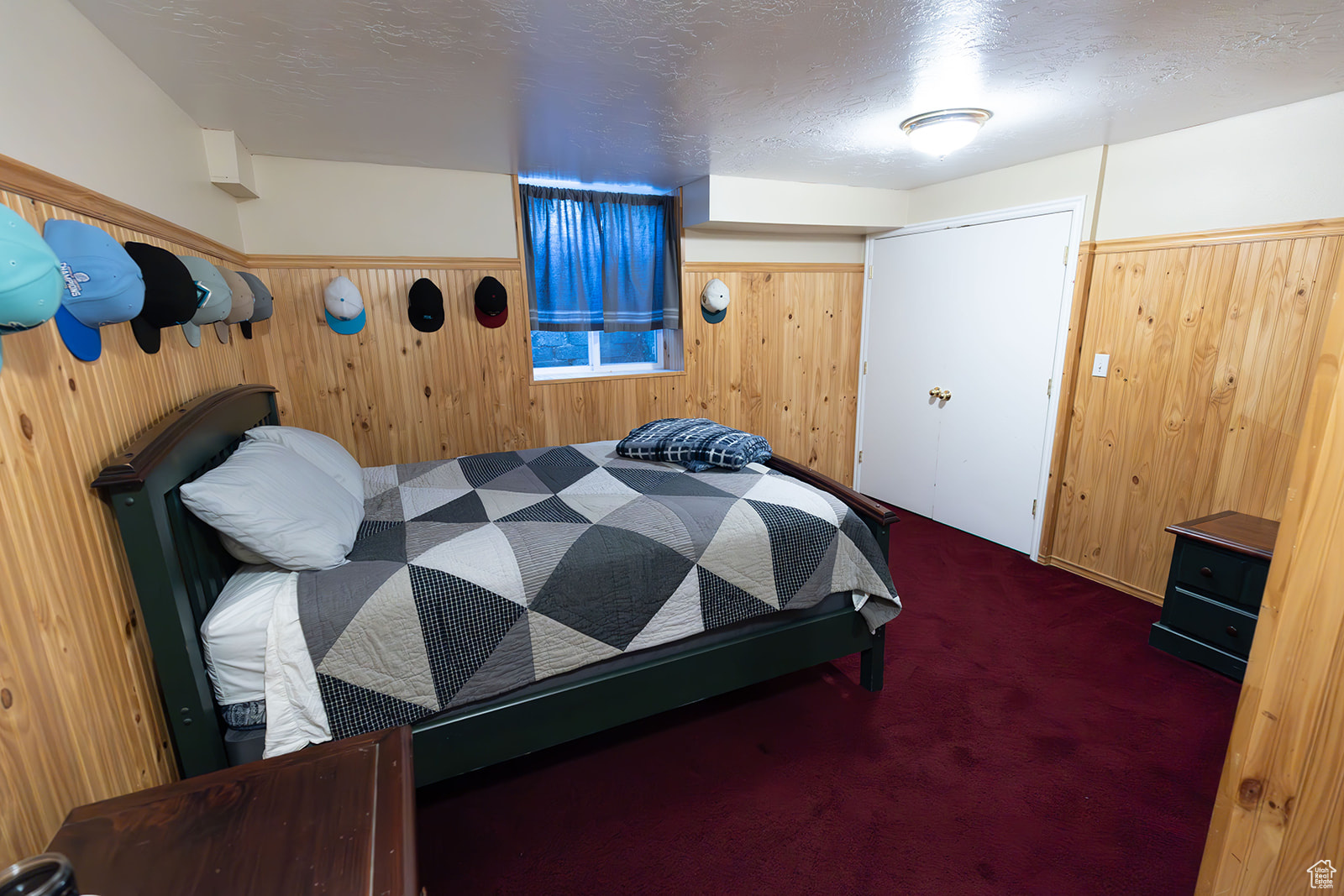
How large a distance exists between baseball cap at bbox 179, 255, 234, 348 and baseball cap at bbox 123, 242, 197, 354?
0.85 feet

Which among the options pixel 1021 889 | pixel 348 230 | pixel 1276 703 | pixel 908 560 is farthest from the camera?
pixel 908 560

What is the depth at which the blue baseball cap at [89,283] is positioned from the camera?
1154 mm

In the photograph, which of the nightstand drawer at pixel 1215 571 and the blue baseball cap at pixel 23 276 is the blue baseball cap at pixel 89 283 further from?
the nightstand drawer at pixel 1215 571

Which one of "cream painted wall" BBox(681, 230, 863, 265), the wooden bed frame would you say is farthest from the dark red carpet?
"cream painted wall" BBox(681, 230, 863, 265)

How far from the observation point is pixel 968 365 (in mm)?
3715

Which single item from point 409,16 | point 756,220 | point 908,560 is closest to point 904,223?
point 756,220

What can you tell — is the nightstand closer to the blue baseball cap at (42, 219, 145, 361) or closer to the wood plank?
the blue baseball cap at (42, 219, 145, 361)

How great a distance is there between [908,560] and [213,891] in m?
3.38

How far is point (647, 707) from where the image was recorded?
75.3 inches

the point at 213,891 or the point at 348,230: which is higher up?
the point at 348,230

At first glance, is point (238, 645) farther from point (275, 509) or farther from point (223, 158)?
point (223, 158)

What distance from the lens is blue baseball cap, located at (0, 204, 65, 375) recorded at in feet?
2.72

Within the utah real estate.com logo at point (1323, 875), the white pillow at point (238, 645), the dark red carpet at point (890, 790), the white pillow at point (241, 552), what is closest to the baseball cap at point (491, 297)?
the white pillow at point (241, 552)

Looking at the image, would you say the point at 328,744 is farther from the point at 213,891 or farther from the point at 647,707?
the point at 647,707
